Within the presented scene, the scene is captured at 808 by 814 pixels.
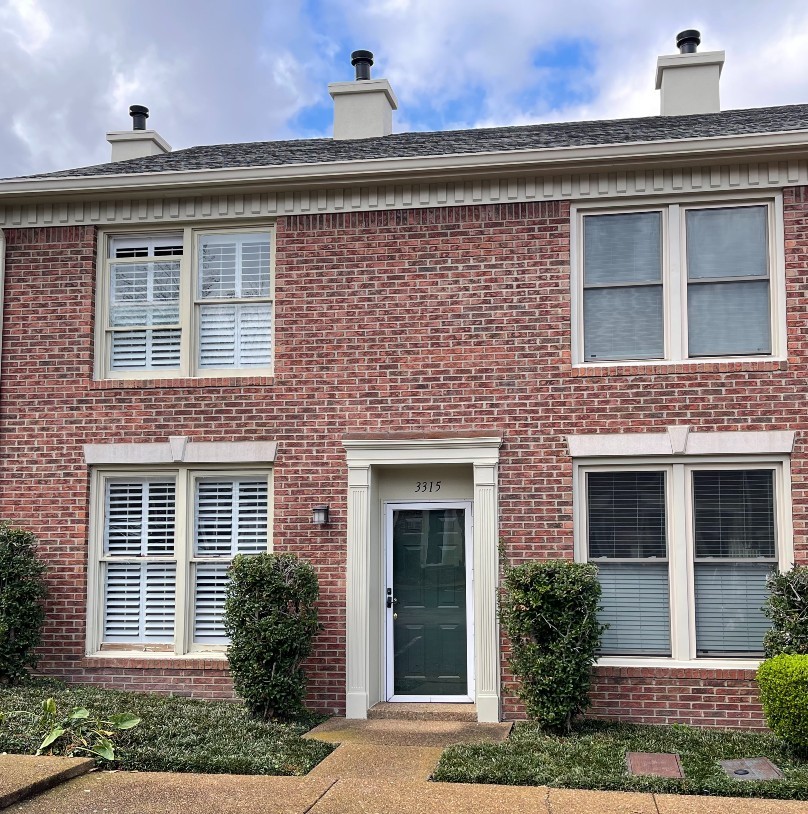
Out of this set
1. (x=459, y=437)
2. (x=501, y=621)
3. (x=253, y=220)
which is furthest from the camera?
(x=253, y=220)

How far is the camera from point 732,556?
30.5ft

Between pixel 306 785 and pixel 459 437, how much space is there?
3746 mm

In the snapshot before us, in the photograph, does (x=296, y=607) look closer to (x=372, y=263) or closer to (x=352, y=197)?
(x=372, y=263)

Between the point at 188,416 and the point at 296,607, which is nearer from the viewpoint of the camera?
the point at 296,607

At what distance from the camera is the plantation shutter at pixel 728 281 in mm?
9523

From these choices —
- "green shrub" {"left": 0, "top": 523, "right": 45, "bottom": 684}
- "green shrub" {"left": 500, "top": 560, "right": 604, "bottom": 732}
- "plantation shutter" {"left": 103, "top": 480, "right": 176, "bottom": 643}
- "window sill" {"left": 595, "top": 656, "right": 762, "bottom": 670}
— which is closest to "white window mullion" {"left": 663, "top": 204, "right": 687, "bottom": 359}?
"green shrub" {"left": 500, "top": 560, "right": 604, "bottom": 732}

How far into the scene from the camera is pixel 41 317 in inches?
416

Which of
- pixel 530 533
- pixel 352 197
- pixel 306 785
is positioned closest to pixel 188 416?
pixel 352 197

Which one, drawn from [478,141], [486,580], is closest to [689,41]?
[478,141]

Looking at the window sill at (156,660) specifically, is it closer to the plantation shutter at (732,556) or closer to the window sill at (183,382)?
the window sill at (183,382)

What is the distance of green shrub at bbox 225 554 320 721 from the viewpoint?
880 cm

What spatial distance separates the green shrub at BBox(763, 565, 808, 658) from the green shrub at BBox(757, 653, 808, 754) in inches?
19.5

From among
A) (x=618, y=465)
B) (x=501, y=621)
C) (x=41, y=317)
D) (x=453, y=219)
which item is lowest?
(x=501, y=621)

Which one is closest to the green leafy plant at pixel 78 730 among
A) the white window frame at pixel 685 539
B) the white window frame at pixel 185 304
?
the white window frame at pixel 185 304
